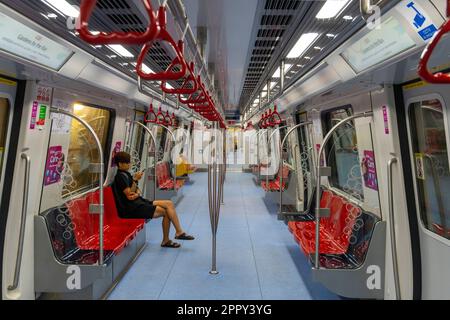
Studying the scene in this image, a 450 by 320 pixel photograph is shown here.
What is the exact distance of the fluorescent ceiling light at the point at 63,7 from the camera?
7.00ft

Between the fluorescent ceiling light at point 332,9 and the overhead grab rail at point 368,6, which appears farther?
the fluorescent ceiling light at point 332,9

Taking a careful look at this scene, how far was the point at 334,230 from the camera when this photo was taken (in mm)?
4180

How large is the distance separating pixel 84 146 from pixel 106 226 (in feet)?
4.10

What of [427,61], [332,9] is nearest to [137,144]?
[332,9]

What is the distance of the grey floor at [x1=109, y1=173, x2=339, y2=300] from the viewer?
11.0 ft

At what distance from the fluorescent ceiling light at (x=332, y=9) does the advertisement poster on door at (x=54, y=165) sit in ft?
9.66

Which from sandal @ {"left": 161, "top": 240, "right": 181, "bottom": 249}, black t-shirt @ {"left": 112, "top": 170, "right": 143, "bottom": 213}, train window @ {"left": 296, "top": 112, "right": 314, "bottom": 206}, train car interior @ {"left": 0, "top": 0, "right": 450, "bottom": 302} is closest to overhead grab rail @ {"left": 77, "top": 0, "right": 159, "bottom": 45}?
train car interior @ {"left": 0, "top": 0, "right": 450, "bottom": 302}

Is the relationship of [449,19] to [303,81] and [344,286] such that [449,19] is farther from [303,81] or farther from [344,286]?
[303,81]

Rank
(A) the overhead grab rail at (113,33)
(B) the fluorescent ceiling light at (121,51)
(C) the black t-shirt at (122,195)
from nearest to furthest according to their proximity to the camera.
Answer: (A) the overhead grab rail at (113,33)
(B) the fluorescent ceiling light at (121,51)
(C) the black t-shirt at (122,195)

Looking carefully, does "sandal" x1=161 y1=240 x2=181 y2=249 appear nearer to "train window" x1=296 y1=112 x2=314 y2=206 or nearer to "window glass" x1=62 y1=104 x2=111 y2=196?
"window glass" x1=62 y1=104 x2=111 y2=196

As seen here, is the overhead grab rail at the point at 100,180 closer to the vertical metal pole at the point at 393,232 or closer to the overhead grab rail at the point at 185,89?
the overhead grab rail at the point at 185,89

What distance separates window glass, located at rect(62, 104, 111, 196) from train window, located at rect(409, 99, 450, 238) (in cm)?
378

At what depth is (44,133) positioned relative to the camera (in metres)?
3.05

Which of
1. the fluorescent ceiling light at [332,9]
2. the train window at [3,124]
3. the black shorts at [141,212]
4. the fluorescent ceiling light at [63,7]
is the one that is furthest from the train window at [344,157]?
the train window at [3,124]
